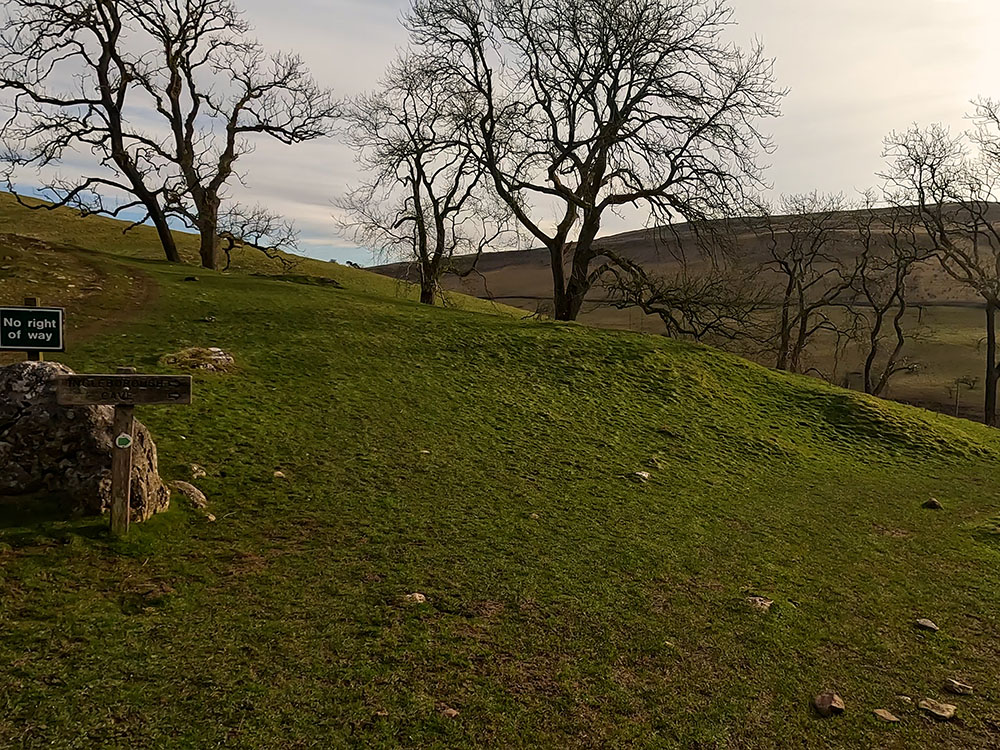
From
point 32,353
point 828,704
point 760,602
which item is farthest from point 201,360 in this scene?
point 828,704

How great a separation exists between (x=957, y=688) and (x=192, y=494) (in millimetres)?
8042

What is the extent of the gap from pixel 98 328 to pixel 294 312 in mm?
5357

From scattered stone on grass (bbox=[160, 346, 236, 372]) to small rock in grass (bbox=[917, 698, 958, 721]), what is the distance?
493 inches

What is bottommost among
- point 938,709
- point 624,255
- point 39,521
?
point 938,709

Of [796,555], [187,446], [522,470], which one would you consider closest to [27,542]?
[187,446]

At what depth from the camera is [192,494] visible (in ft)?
25.9

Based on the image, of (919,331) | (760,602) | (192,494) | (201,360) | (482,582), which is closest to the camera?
(482,582)

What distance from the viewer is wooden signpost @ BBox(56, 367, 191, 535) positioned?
6.54 metres

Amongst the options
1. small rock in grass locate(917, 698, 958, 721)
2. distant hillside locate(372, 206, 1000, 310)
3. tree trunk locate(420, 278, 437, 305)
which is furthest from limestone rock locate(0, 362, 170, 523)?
distant hillside locate(372, 206, 1000, 310)

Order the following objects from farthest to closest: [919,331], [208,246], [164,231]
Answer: [919,331] < [208,246] < [164,231]

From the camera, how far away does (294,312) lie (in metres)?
19.6

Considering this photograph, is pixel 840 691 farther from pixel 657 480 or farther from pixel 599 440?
pixel 599 440

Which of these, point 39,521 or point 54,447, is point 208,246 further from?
point 39,521

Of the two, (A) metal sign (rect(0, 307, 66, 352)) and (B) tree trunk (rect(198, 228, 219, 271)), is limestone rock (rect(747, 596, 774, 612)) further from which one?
(B) tree trunk (rect(198, 228, 219, 271))
